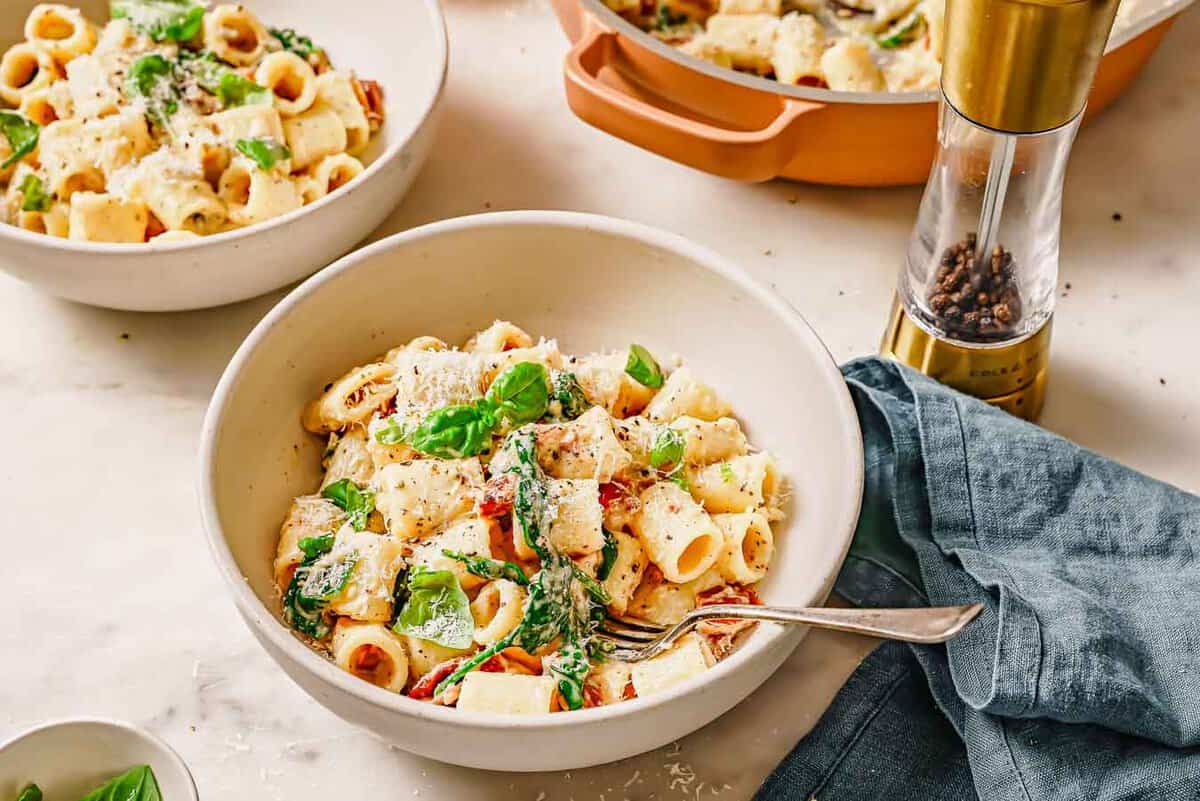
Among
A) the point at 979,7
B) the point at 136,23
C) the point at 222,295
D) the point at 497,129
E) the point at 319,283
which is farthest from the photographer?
the point at 497,129

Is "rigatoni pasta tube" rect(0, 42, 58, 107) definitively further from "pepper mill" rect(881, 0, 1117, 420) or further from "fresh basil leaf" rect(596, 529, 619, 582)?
"pepper mill" rect(881, 0, 1117, 420)

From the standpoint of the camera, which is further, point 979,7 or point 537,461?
point 537,461

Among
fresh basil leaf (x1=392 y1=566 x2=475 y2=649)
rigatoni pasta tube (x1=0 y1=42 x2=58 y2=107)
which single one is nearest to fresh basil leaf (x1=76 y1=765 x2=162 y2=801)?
fresh basil leaf (x1=392 y1=566 x2=475 y2=649)

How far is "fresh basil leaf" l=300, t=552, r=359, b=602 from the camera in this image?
121 centimetres

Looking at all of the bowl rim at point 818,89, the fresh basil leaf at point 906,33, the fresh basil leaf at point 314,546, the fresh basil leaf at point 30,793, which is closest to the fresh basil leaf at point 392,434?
the fresh basil leaf at point 314,546

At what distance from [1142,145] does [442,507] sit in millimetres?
1148

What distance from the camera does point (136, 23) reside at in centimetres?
173

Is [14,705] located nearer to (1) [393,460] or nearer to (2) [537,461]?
(1) [393,460]

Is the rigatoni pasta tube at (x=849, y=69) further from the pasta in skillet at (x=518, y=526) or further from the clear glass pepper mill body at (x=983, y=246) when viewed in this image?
the pasta in skillet at (x=518, y=526)

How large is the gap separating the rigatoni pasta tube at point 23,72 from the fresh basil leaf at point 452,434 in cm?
77

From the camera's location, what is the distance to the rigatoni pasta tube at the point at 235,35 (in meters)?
1.71

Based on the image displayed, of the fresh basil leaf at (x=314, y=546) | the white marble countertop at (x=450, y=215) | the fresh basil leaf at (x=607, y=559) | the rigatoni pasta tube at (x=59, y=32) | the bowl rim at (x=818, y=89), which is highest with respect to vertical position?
the bowl rim at (x=818, y=89)

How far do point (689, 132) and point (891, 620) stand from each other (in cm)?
63

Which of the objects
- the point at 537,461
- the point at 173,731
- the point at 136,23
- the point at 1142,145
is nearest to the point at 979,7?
the point at 537,461
